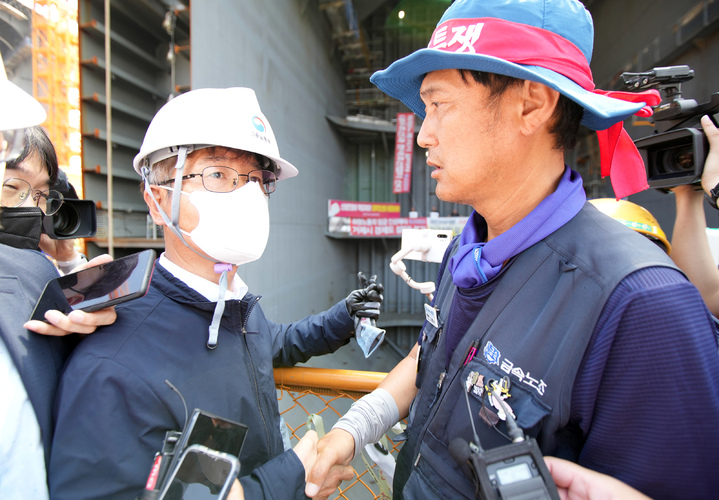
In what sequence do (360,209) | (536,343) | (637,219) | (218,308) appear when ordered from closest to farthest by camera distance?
(536,343) < (218,308) < (637,219) < (360,209)

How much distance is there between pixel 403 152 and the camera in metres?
10.4

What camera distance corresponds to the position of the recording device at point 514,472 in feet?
2.12

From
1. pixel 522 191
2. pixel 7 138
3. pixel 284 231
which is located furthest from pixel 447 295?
pixel 284 231

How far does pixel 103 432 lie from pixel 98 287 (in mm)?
380

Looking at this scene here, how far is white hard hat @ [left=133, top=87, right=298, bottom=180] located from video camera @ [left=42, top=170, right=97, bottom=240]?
777 millimetres

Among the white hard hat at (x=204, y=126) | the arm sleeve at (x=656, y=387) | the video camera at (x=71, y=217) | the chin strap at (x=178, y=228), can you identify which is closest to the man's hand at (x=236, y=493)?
the chin strap at (x=178, y=228)

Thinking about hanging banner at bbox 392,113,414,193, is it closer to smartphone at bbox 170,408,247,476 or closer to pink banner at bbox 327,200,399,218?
pink banner at bbox 327,200,399,218

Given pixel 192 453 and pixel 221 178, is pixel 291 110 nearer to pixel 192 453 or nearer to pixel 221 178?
pixel 221 178

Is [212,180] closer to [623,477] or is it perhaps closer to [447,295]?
[447,295]

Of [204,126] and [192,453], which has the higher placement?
[204,126]

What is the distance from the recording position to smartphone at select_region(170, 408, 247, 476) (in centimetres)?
74

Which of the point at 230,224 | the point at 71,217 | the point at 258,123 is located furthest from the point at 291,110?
the point at 230,224

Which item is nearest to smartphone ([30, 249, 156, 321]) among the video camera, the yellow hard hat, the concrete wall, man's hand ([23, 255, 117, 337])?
man's hand ([23, 255, 117, 337])

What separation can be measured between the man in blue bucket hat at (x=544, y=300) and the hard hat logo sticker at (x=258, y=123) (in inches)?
20.2
